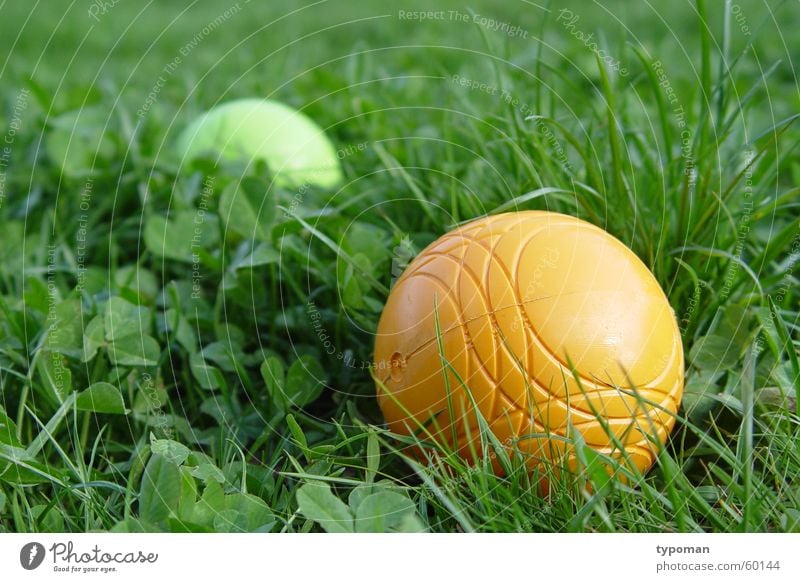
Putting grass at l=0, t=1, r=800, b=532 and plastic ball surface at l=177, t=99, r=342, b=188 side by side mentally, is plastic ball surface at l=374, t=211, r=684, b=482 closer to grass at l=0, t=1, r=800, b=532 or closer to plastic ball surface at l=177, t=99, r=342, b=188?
grass at l=0, t=1, r=800, b=532

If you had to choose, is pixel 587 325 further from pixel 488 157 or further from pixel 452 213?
pixel 488 157

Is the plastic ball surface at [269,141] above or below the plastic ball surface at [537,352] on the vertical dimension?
above

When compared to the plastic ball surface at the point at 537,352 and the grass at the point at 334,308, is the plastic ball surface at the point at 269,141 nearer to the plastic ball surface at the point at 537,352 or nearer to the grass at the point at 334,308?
the grass at the point at 334,308
